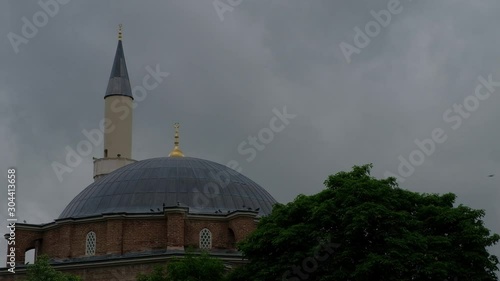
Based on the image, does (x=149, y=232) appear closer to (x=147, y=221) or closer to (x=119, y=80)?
(x=147, y=221)

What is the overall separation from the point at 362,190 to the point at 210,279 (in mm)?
6472

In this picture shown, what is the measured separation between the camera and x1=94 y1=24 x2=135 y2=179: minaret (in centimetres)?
5991

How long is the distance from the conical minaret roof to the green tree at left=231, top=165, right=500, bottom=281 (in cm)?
2909

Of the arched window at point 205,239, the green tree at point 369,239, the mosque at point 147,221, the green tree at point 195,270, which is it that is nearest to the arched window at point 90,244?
the mosque at point 147,221

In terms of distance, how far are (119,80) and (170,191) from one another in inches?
665

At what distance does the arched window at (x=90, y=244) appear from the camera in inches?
1779

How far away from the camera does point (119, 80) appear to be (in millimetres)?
62250

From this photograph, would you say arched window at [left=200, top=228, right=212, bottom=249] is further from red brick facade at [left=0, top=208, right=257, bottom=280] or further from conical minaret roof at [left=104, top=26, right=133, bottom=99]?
conical minaret roof at [left=104, top=26, right=133, bottom=99]

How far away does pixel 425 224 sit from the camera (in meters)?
33.6

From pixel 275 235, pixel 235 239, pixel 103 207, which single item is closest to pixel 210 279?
pixel 275 235

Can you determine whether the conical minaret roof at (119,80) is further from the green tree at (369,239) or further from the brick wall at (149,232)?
the green tree at (369,239)

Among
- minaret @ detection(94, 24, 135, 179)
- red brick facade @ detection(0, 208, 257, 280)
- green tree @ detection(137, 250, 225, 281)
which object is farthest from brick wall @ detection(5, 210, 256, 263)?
minaret @ detection(94, 24, 135, 179)

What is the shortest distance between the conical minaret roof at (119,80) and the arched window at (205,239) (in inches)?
740

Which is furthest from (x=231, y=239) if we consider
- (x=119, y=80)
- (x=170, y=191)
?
(x=119, y=80)
